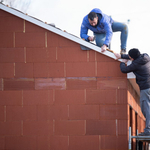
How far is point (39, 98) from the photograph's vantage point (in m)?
10.6

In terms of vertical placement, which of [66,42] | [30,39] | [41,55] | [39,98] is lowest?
[39,98]

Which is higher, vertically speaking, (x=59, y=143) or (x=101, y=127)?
(x=101, y=127)

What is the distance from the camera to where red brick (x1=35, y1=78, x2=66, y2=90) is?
10.6m

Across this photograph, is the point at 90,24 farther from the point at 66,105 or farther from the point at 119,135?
Result: the point at 119,135

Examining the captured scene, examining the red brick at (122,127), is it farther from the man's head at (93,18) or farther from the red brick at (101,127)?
the man's head at (93,18)

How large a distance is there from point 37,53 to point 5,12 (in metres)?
1.53

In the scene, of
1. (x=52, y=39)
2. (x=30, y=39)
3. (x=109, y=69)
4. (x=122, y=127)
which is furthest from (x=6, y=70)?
(x=122, y=127)

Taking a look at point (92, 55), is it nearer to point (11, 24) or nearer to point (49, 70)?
point (49, 70)

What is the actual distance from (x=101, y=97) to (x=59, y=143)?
171 cm

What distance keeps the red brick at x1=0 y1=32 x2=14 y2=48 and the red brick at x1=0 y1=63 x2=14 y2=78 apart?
21.8 inches

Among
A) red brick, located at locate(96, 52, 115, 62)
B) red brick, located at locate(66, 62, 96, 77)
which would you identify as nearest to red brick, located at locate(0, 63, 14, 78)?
red brick, located at locate(66, 62, 96, 77)

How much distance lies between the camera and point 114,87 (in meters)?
10.4

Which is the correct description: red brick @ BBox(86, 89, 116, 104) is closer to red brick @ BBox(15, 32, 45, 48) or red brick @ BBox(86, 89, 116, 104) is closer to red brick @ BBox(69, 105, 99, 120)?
red brick @ BBox(69, 105, 99, 120)

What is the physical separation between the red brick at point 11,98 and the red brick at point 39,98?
0.17 m
